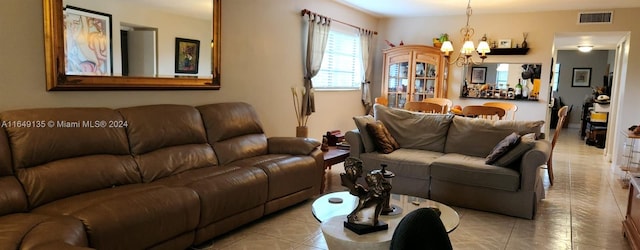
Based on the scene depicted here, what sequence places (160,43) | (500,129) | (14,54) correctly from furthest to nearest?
(500,129) < (160,43) < (14,54)

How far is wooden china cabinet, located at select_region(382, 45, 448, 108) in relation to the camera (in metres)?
6.86

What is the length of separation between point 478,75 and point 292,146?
14.3 feet

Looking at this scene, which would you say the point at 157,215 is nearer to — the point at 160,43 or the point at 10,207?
the point at 10,207

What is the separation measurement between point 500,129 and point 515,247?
1.48 metres

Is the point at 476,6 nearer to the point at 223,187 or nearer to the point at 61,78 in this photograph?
the point at 223,187

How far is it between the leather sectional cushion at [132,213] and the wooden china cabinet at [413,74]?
5088 millimetres

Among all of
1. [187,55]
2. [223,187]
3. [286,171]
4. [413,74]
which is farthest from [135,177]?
[413,74]

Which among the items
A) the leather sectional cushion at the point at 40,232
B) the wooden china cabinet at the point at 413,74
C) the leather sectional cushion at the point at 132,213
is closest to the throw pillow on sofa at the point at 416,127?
the wooden china cabinet at the point at 413,74

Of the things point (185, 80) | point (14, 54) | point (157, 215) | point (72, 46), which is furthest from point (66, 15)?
point (157, 215)

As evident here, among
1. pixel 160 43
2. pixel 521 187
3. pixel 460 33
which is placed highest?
pixel 460 33

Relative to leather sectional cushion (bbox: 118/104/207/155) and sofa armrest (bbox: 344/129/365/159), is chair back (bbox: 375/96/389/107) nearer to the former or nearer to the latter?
sofa armrest (bbox: 344/129/365/159)

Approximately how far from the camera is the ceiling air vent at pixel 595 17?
5.96m

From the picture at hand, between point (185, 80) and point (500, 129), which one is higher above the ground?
point (185, 80)

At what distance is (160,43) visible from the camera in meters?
3.54
